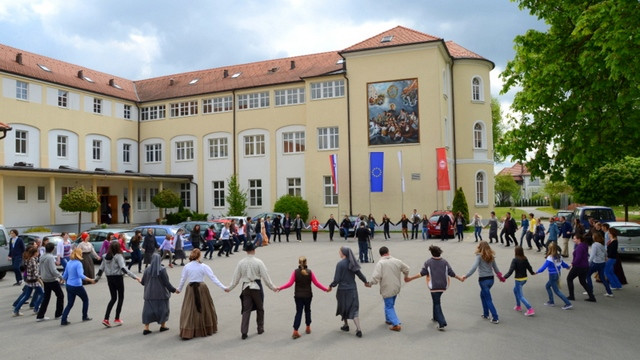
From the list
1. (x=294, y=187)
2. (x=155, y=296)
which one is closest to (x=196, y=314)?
(x=155, y=296)

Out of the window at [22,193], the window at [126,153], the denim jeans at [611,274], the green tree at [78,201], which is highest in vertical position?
the window at [126,153]

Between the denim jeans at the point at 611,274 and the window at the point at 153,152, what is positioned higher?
the window at the point at 153,152

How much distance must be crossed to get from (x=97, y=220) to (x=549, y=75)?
33270mm

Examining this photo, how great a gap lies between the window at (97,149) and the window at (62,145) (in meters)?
2.56

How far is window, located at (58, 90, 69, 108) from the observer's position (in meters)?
36.9

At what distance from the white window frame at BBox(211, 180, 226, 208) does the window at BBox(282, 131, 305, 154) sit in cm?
632

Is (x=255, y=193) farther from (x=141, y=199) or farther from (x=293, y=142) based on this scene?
(x=141, y=199)

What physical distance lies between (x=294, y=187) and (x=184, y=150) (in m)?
10.6

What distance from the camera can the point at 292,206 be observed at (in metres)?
35.8

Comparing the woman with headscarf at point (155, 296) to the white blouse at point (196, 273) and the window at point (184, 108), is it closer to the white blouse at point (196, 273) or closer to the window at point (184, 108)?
the white blouse at point (196, 273)

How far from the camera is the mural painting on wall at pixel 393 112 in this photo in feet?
113

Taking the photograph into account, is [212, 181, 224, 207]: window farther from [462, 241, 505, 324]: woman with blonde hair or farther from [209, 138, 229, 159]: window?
[462, 241, 505, 324]: woman with blonde hair

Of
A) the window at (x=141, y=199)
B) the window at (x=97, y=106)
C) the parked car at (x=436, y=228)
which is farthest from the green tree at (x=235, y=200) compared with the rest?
the parked car at (x=436, y=228)

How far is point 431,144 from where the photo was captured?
111ft
